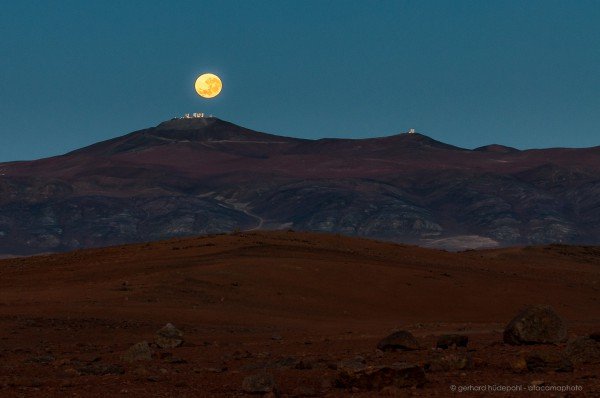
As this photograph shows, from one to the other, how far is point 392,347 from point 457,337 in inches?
59.5

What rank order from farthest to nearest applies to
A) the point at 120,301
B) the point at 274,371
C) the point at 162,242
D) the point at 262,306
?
the point at 162,242 → the point at 262,306 → the point at 120,301 → the point at 274,371

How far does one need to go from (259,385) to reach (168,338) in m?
8.27

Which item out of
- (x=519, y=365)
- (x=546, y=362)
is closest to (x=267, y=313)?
(x=519, y=365)

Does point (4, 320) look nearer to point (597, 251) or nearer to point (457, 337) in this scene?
point (457, 337)

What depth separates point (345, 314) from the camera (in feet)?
113

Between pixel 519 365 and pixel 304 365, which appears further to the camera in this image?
pixel 304 365

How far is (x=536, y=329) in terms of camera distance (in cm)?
1897

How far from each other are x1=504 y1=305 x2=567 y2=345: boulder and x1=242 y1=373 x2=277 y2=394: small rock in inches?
274

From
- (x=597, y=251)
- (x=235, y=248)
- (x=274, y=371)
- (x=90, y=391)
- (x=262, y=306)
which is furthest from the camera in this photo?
(x=597, y=251)

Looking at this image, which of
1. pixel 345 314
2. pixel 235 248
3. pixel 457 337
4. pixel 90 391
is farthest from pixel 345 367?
pixel 235 248

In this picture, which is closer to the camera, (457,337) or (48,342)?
(457,337)

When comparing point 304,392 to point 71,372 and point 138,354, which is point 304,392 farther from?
point 138,354

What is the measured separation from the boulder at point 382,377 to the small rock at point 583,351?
3.55m

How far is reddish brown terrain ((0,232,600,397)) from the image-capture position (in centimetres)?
1451
